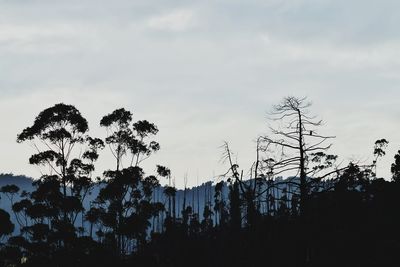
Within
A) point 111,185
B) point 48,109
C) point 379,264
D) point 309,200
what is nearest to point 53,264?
point 111,185

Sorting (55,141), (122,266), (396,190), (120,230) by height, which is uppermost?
(55,141)

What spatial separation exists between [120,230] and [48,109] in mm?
14456

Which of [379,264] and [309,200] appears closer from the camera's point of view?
[309,200]

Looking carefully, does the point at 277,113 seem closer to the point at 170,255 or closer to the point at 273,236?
the point at 273,236

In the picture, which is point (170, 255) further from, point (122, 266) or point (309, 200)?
point (309, 200)

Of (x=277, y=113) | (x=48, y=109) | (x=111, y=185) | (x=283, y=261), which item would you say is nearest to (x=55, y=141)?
(x=48, y=109)

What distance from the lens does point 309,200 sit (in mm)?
20766

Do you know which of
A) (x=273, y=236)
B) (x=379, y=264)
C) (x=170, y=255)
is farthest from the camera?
(x=170, y=255)

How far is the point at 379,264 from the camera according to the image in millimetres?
29141

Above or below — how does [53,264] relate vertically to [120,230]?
below

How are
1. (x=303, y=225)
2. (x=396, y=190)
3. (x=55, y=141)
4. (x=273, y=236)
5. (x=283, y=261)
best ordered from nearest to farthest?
(x=303, y=225)
(x=283, y=261)
(x=273, y=236)
(x=396, y=190)
(x=55, y=141)

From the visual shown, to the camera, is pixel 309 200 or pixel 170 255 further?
pixel 170 255

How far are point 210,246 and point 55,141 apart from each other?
725 inches

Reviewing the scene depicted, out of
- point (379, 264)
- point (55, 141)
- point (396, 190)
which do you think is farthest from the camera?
point (55, 141)
